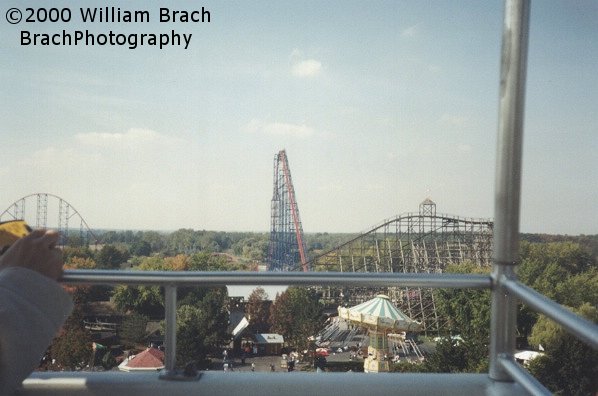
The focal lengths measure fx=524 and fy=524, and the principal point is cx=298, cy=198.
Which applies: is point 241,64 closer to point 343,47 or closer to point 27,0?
point 343,47

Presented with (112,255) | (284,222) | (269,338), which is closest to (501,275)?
(112,255)

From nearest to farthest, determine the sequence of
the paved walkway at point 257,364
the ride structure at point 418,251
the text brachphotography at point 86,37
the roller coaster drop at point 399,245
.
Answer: the paved walkway at point 257,364
the text brachphotography at point 86,37
the ride structure at point 418,251
the roller coaster drop at point 399,245

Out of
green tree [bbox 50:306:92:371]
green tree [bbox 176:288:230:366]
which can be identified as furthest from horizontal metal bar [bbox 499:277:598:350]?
green tree [bbox 50:306:92:371]

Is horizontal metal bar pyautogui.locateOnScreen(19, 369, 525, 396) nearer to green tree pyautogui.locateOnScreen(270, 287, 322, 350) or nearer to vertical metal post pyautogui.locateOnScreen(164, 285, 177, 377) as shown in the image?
vertical metal post pyautogui.locateOnScreen(164, 285, 177, 377)

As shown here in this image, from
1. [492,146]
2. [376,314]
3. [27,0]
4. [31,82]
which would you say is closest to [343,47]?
[31,82]

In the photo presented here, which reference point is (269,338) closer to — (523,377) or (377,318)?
(377,318)

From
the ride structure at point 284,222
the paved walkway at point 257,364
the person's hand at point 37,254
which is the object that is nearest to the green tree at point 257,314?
the paved walkway at point 257,364

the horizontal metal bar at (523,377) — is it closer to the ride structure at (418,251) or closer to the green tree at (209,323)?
the green tree at (209,323)
